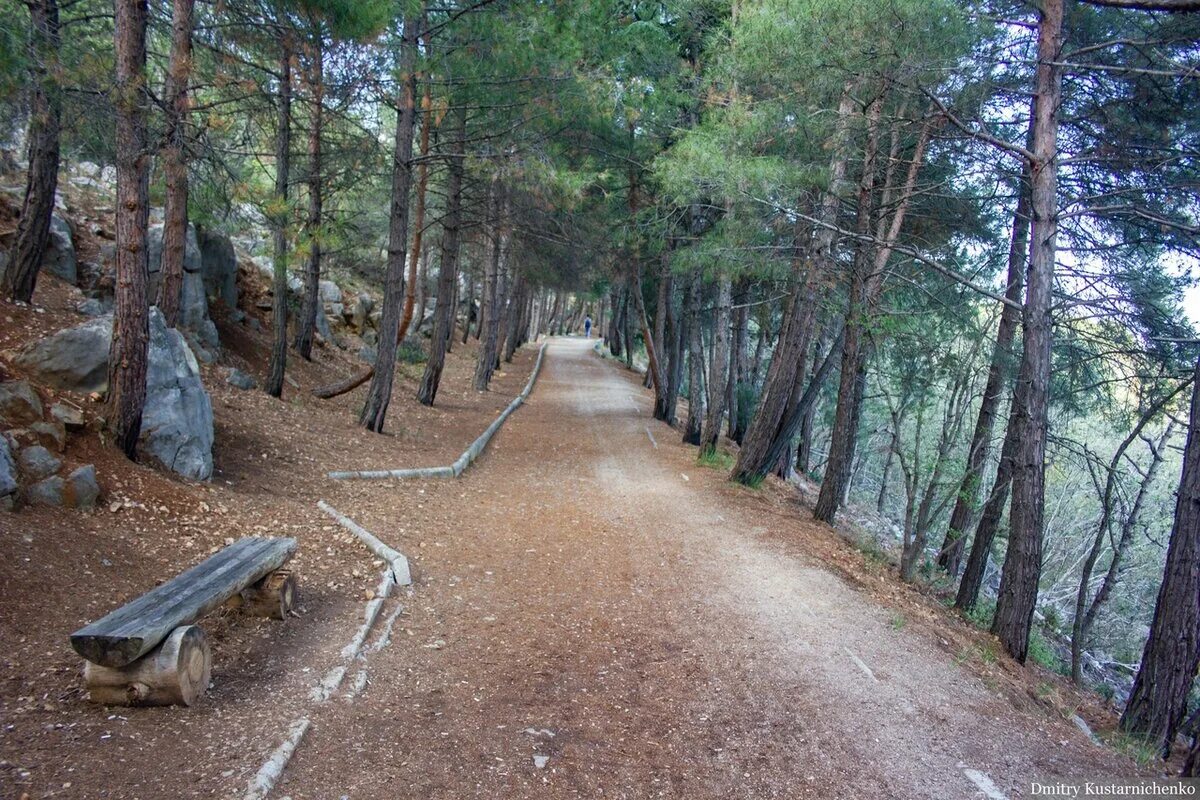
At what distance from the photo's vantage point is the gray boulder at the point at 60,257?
9.65 m

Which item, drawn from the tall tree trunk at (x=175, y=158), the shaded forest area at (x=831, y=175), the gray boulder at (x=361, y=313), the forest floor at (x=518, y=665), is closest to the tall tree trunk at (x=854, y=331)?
the shaded forest area at (x=831, y=175)

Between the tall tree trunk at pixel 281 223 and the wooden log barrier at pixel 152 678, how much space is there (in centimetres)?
559

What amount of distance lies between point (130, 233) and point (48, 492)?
88.4 inches

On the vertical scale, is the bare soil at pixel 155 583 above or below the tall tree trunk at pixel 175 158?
below

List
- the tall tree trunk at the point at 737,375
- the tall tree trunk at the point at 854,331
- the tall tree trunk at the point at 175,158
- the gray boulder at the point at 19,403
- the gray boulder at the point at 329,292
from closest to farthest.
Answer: the gray boulder at the point at 19,403, the tall tree trunk at the point at 175,158, the tall tree trunk at the point at 854,331, the tall tree trunk at the point at 737,375, the gray boulder at the point at 329,292

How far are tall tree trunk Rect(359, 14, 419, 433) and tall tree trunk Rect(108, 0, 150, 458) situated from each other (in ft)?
14.0

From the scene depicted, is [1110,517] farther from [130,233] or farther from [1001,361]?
[130,233]

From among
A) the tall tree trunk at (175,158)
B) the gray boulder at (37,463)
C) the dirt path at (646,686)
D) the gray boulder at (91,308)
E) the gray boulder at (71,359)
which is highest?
the tall tree trunk at (175,158)

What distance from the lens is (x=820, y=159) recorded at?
9.95 metres

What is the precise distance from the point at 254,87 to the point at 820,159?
718 centimetres

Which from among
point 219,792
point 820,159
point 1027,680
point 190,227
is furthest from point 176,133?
point 1027,680

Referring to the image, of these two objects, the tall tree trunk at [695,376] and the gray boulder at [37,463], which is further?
the tall tree trunk at [695,376]

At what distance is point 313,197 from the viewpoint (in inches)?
466

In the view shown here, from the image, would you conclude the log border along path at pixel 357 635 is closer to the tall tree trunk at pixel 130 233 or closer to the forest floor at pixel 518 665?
the forest floor at pixel 518 665
